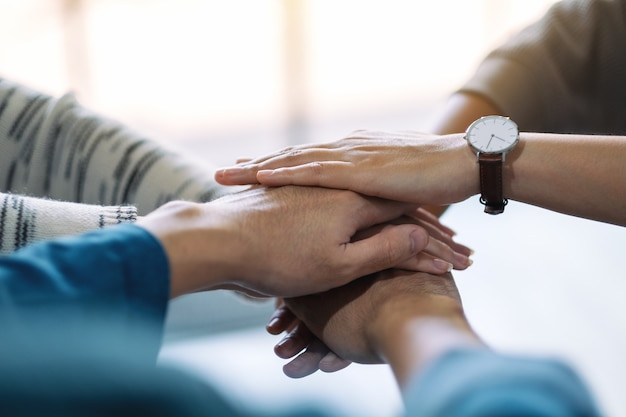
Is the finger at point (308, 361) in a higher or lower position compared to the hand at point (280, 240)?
lower

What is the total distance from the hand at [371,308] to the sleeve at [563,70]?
1.66 ft

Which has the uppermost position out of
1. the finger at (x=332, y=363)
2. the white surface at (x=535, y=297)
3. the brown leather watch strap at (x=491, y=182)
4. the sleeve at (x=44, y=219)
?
the sleeve at (x=44, y=219)

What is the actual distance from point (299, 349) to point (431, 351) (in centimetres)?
34

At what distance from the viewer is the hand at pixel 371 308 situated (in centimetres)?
96

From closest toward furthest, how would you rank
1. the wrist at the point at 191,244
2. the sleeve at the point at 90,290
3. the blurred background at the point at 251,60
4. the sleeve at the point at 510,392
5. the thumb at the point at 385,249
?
the sleeve at the point at 510,392 → the sleeve at the point at 90,290 → the wrist at the point at 191,244 → the thumb at the point at 385,249 → the blurred background at the point at 251,60

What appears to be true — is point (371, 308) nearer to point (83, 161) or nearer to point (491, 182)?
point (491, 182)

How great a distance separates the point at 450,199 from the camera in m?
1.10

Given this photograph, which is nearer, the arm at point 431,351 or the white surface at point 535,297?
the arm at point 431,351

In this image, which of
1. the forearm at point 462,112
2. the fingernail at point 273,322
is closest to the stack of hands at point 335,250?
the fingernail at point 273,322

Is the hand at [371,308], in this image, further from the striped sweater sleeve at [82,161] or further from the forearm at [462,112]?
the forearm at [462,112]

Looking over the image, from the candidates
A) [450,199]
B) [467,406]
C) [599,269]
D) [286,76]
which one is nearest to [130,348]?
[467,406]

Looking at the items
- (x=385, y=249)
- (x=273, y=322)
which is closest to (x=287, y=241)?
(x=385, y=249)

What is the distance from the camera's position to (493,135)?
1.09m

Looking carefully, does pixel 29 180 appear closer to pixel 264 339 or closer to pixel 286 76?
pixel 264 339
